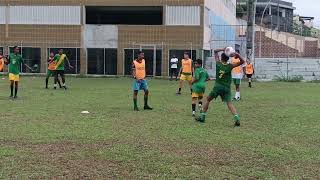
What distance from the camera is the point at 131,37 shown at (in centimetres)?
4375

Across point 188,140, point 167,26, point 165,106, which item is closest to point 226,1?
point 167,26

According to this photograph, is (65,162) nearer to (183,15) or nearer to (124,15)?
(183,15)

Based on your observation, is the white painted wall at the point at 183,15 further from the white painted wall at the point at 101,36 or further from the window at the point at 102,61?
the window at the point at 102,61

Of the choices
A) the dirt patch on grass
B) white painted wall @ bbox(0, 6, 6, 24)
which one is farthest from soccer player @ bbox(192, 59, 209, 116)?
white painted wall @ bbox(0, 6, 6, 24)

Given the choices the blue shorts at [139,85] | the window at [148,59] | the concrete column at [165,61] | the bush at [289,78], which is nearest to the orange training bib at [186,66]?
the blue shorts at [139,85]

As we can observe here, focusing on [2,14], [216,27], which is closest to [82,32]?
[2,14]

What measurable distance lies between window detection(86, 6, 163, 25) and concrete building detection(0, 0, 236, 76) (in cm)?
12

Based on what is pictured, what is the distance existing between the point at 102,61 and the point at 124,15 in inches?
219

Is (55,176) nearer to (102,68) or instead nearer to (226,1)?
(102,68)

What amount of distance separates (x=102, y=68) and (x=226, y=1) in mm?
22802

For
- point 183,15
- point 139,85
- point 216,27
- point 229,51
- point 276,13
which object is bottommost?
point 139,85

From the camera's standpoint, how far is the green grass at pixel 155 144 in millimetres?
8102

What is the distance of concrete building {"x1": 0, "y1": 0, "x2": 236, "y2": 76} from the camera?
43.0 meters

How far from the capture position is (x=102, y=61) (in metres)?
44.4
